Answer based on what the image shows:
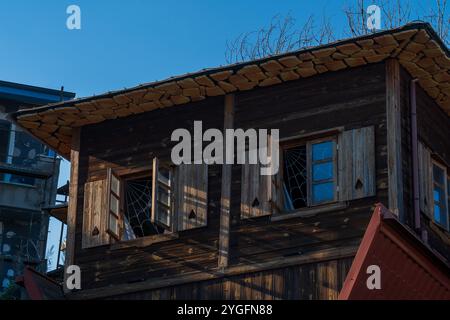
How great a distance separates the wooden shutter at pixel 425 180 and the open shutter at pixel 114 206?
16.4 ft

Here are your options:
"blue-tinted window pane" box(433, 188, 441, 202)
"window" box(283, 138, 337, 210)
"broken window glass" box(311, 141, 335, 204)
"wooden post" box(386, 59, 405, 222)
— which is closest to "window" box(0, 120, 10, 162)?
"window" box(283, 138, 337, 210)

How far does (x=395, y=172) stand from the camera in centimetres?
1762

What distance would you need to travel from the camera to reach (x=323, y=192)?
18.2 meters

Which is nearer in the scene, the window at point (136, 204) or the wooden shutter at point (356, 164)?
the wooden shutter at point (356, 164)

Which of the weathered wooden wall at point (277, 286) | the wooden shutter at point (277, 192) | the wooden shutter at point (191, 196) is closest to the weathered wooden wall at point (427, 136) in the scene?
the weathered wooden wall at point (277, 286)

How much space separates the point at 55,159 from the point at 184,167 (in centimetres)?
1739

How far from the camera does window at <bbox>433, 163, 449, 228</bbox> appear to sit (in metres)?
19.0

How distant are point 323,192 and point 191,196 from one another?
2.37 m

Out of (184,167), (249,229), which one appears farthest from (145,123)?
(249,229)

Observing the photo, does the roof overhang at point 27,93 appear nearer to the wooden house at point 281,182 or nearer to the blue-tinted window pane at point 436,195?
the wooden house at point 281,182

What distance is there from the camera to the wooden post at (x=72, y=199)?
66.3 feet

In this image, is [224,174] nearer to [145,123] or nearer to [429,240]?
[145,123]

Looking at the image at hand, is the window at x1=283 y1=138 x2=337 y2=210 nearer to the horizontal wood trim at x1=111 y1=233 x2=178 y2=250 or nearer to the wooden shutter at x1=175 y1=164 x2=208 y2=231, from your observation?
the wooden shutter at x1=175 y1=164 x2=208 y2=231

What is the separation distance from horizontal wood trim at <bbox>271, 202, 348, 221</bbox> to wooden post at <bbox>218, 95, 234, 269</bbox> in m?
0.87
